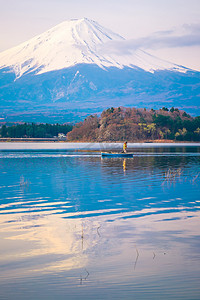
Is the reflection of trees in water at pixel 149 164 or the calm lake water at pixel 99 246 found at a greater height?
the calm lake water at pixel 99 246

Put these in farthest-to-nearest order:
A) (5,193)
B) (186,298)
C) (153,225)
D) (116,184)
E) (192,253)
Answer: (116,184), (5,193), (153,225), (192,253), (186,298)

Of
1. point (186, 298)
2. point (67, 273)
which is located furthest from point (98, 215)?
point (186, 298)

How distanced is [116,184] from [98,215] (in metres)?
15.6

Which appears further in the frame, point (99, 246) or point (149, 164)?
point (149, 164)

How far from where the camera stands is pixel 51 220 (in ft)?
70.7

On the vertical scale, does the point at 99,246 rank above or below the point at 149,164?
above

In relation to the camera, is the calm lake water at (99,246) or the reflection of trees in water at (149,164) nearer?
the calm lake water at (99,246)

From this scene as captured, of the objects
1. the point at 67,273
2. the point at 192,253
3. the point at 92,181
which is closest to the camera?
the point at 67,273

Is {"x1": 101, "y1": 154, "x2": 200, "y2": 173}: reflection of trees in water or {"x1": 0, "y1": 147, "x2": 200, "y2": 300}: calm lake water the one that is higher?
{"x1": 0, "y1": 147, "x2": 200, "y2": 300}: calm lake water

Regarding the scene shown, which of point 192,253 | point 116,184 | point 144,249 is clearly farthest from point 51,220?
point 116,184

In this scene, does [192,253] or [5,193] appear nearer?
[192,253]

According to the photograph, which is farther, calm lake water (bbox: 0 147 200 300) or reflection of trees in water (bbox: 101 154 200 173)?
reflection of trees in water (bbox: 101 154 200 173)

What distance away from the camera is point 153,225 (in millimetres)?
20547

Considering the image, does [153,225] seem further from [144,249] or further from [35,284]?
[35,284]
